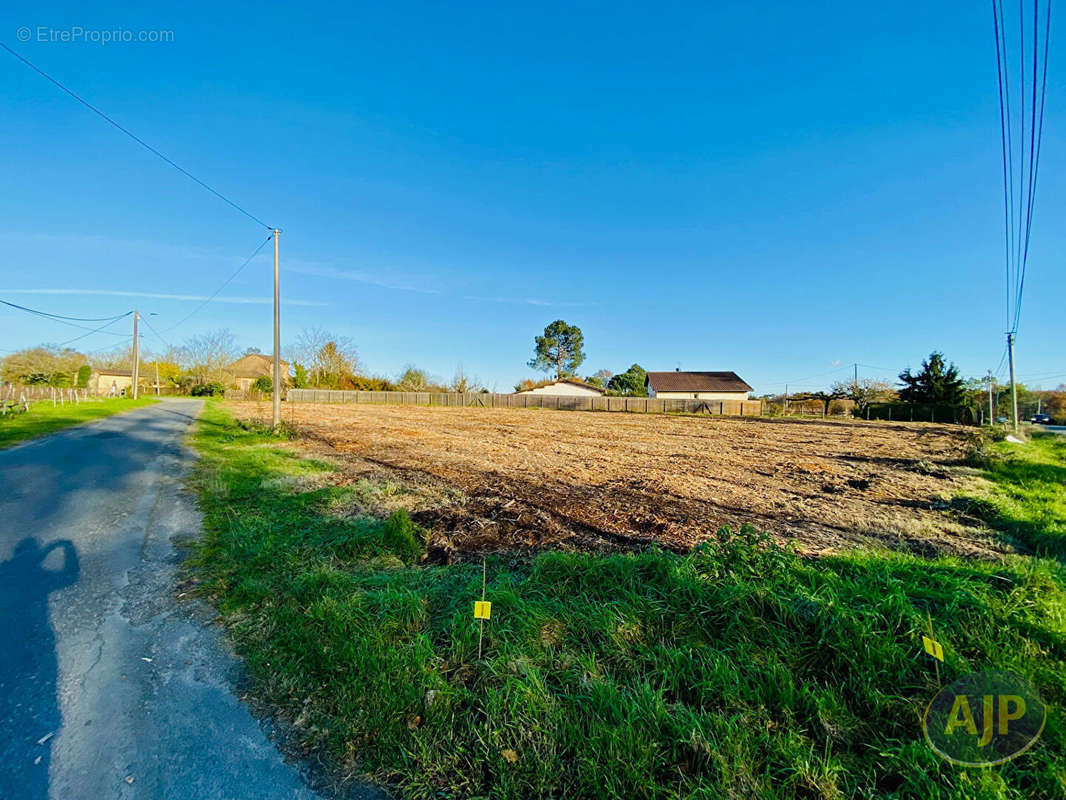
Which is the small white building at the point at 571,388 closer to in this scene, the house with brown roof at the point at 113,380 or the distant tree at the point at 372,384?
the distant tree at the point at 372,384

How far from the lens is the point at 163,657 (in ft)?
8.70

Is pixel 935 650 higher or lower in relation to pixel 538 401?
lower

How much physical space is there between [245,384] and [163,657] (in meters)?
70.5

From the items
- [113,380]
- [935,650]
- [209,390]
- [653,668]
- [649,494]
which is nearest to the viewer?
[935,650]

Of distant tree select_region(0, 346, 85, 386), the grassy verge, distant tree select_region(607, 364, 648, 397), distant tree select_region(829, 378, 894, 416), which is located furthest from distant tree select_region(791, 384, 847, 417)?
distant tree select_region(0, 346, 85, 386)

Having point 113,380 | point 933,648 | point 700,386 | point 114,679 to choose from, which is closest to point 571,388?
point 700,386

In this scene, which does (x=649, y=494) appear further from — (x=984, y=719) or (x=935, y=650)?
(x=984, y=719)

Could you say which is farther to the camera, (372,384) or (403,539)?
(372,384)

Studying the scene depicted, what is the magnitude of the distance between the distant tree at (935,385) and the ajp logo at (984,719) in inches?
1763

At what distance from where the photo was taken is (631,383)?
64.1 meters

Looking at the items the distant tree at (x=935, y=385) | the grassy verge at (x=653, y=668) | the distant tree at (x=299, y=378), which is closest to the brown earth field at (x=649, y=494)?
the grassy verge at (x=653, y=668)

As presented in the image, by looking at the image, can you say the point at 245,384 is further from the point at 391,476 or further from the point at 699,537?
the point at 699,537

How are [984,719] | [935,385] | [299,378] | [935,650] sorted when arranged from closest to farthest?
[984,719] < [935,650] < [935,385] < [299,378]

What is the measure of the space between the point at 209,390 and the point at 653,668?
64.8 meters
